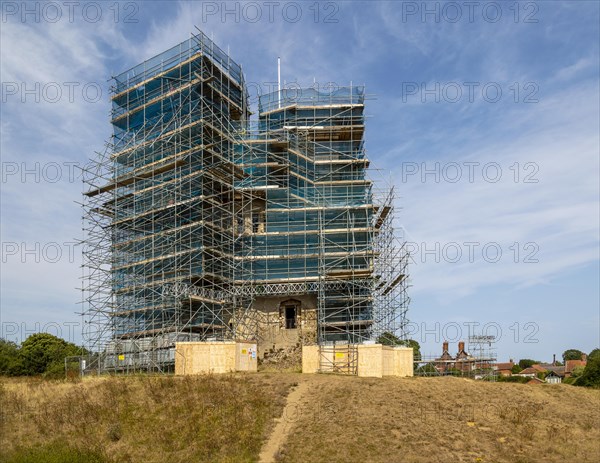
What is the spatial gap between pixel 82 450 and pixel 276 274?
1775 cm

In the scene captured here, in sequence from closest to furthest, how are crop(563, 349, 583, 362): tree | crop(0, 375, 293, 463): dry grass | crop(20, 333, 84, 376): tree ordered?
crop(0, 375, 293, 463): dry grass, crop(20, 333, 84, 376): tree, crop(563, 349, 583, 362): tree

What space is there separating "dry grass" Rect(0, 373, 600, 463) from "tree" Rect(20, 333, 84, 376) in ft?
53.5

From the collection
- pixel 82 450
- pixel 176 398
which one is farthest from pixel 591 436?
pixel 82 450

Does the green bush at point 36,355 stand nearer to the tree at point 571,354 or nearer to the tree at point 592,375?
the tree at point 592,375

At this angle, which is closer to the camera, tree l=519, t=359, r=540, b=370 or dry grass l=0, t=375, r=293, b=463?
dry grass l=0, t=375, r=293, b=463

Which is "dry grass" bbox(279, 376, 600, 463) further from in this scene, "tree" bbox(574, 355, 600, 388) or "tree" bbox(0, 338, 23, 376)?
"tree" bbox(0, 338, 23, 376)

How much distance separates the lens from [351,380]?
83.6ft

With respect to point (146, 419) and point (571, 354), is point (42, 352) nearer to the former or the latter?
point (146, 419)

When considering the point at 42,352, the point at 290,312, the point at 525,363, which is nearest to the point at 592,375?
the point at 290,312

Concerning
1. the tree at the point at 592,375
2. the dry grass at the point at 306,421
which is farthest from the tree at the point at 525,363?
the dry grass at the point at 306,421

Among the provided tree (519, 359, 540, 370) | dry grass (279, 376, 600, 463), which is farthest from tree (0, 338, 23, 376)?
tree (519, 359, 540, 370)

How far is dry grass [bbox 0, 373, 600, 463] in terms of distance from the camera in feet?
62.1

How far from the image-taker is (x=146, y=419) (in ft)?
72.1

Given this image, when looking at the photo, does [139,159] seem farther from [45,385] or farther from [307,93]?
[45,385]
